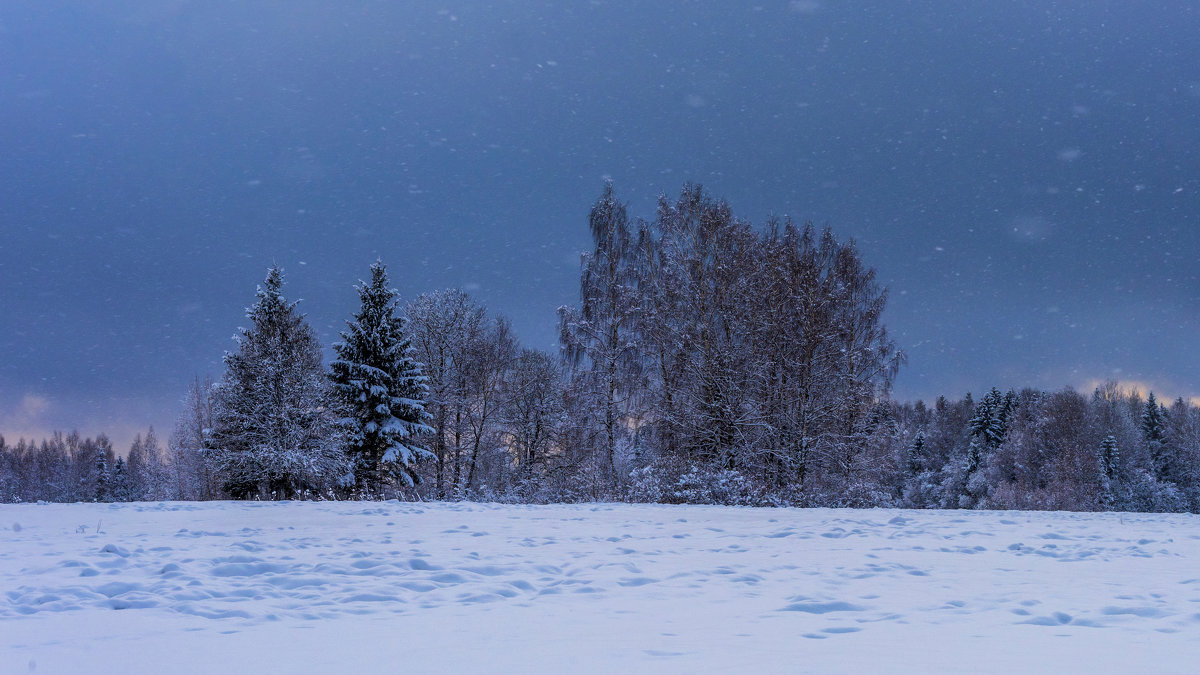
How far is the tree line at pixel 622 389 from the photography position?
49.6 feet

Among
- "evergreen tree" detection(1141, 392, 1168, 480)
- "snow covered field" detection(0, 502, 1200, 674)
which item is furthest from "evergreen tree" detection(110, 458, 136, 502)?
"evergreen tree" detection(1141, 392, 1168, 480)

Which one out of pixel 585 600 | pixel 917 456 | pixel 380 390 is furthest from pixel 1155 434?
pixel 585 600

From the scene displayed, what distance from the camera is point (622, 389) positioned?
17.4 metres

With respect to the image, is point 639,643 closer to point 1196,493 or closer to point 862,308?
point 862,308

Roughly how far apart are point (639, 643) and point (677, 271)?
46.9 feet

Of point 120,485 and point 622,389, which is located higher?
point 622,389

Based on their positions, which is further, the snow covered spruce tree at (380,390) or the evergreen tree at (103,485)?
the evergreen tree at (103,485)

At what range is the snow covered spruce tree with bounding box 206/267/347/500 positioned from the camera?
1978 centimetres

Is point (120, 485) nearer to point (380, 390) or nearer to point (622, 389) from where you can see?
point (380, 390)

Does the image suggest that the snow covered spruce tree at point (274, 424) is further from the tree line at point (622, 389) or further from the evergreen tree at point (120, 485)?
the evergreen tree at point (120, 485)

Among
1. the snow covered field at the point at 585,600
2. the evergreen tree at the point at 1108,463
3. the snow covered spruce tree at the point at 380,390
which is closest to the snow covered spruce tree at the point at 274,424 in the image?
the snow covered spruce tree at the point at 380,390

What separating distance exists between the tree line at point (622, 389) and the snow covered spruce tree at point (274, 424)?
7cm

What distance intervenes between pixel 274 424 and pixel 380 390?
10.5 feet

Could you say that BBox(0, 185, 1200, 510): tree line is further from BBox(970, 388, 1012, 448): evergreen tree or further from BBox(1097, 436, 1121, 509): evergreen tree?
BBox(970, 388, 1012, 448): evergreen tree
